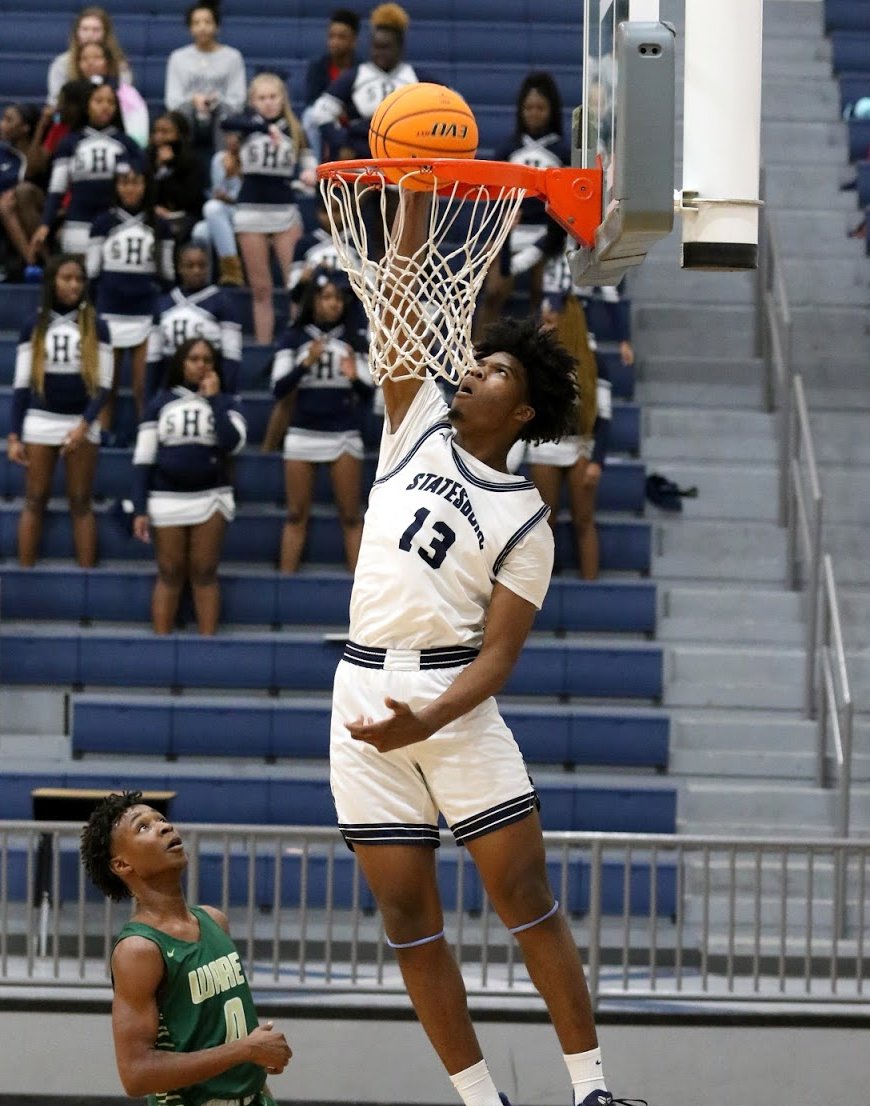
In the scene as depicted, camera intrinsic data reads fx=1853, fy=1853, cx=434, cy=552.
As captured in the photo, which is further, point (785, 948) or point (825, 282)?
point (825, 282)

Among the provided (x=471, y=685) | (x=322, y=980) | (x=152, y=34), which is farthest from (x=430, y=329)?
(x=152, y=34)

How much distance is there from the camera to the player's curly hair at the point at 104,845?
4.10 metres

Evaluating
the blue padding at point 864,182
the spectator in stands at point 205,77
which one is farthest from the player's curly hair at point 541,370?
the blue padding at point 864,182

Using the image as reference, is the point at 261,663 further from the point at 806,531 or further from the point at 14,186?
the point at 14,186

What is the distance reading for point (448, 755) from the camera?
405cm

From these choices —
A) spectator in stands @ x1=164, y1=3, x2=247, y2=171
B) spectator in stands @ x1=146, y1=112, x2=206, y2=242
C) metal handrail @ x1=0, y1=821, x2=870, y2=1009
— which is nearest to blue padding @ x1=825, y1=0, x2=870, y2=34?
spectator in stands @ x1=164, y1=3, x2=247, y2=171

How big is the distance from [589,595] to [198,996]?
18.2ft

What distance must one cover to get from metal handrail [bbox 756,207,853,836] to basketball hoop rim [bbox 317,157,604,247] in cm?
413

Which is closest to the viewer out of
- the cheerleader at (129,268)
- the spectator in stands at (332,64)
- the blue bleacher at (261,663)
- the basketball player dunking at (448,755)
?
the basketball player dunking at (448,755)

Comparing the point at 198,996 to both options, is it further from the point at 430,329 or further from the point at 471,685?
the point at 430,329

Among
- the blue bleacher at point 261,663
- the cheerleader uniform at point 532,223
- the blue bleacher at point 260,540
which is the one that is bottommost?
the blue bleacher at point 261,663

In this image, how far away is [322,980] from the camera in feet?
22.5

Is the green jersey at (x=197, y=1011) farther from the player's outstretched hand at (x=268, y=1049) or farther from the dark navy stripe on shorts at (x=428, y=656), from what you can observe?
the dark navy stripe on shorts at (x=428, y=656)

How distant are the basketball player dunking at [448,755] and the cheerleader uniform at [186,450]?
4.95m
